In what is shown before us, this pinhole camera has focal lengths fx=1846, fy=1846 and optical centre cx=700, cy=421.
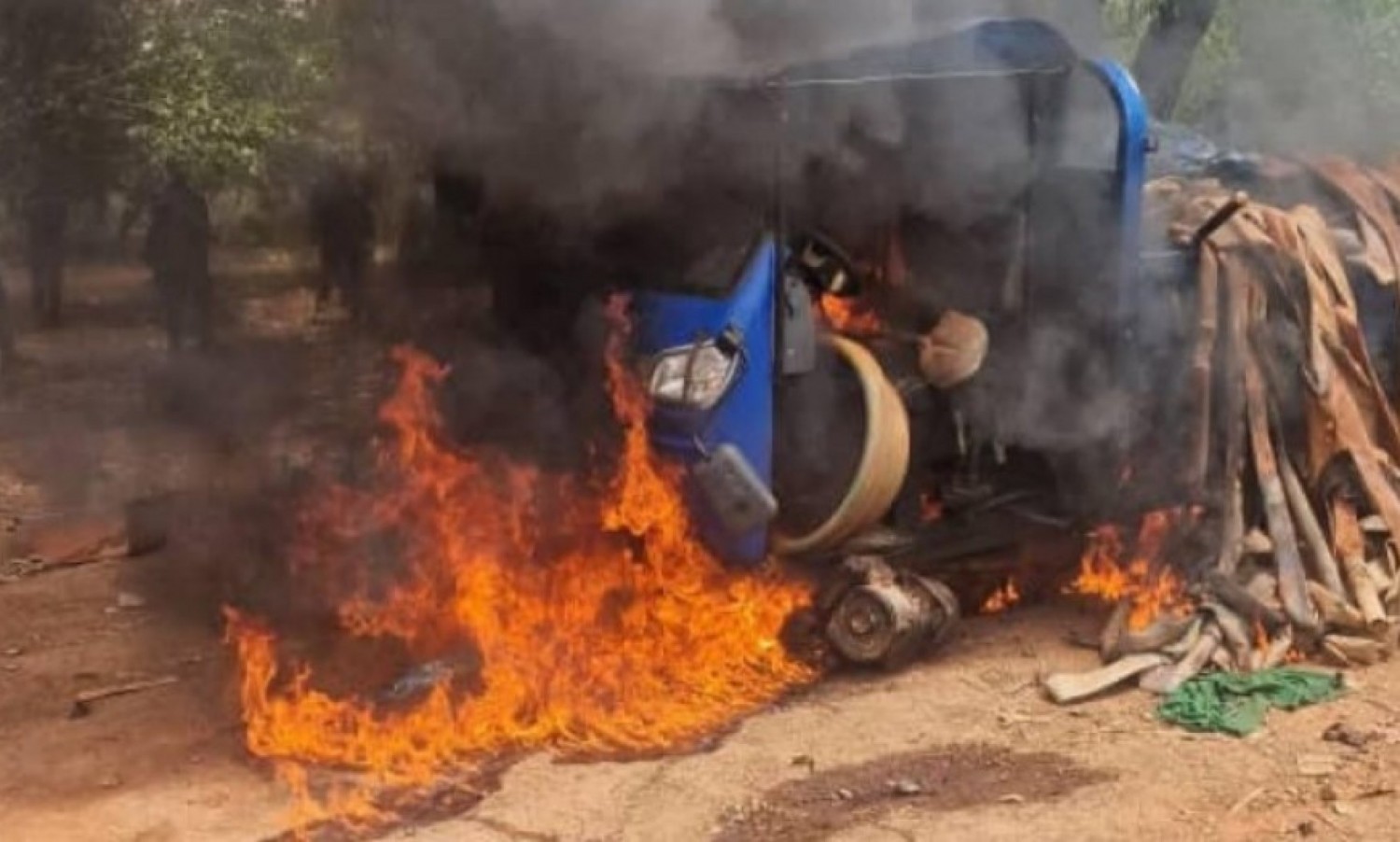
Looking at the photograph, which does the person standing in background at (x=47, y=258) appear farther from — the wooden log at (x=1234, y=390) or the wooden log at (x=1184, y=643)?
the wooden log at (x=1184, y=643)

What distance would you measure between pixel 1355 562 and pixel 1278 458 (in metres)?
0.49

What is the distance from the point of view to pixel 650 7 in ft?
21.4

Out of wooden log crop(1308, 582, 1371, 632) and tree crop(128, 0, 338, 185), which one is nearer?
wooden log crop(1308, 582, 1371, 632)

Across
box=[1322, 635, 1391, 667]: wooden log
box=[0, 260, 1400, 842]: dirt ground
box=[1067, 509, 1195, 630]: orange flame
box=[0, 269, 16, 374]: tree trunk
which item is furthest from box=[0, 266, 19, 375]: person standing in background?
box=[1322, 635, 1391, 667]: wooden log

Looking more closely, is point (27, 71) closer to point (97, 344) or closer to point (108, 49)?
point (108, 49)

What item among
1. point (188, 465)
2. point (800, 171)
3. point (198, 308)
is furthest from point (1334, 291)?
point (198, 308)

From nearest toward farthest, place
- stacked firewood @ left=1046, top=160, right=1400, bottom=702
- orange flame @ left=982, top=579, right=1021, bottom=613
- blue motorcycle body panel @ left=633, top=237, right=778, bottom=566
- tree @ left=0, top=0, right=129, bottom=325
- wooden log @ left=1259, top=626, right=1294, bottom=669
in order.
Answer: blue motorcycle body panel @ left=633, top=237, right=778, bottom=566
wooden log @ left=1259, top=626, right=1294, bottom=669
stacked firewood @ left=1046, top=160, right=1400, bottom=702
orange flame @ left=982, top=579, right=1021, bottom=613
tree @ left=0, top=0, right=129, bottom=325

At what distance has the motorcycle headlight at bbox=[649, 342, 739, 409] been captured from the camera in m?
5.95

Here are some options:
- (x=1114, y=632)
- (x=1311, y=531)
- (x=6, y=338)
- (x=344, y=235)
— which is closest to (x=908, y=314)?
(x=1114, y=632)

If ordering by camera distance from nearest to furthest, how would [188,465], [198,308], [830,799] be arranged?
1. [830,799]
2. [188,465]
3. [198,308]

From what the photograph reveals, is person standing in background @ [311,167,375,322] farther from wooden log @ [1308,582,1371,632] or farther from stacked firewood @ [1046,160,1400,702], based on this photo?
wooden log @ [1308,582,1371,632]

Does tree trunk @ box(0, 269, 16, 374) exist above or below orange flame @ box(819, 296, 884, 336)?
below

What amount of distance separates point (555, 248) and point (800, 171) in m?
0.96

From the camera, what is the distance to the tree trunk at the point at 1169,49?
1089 cm
